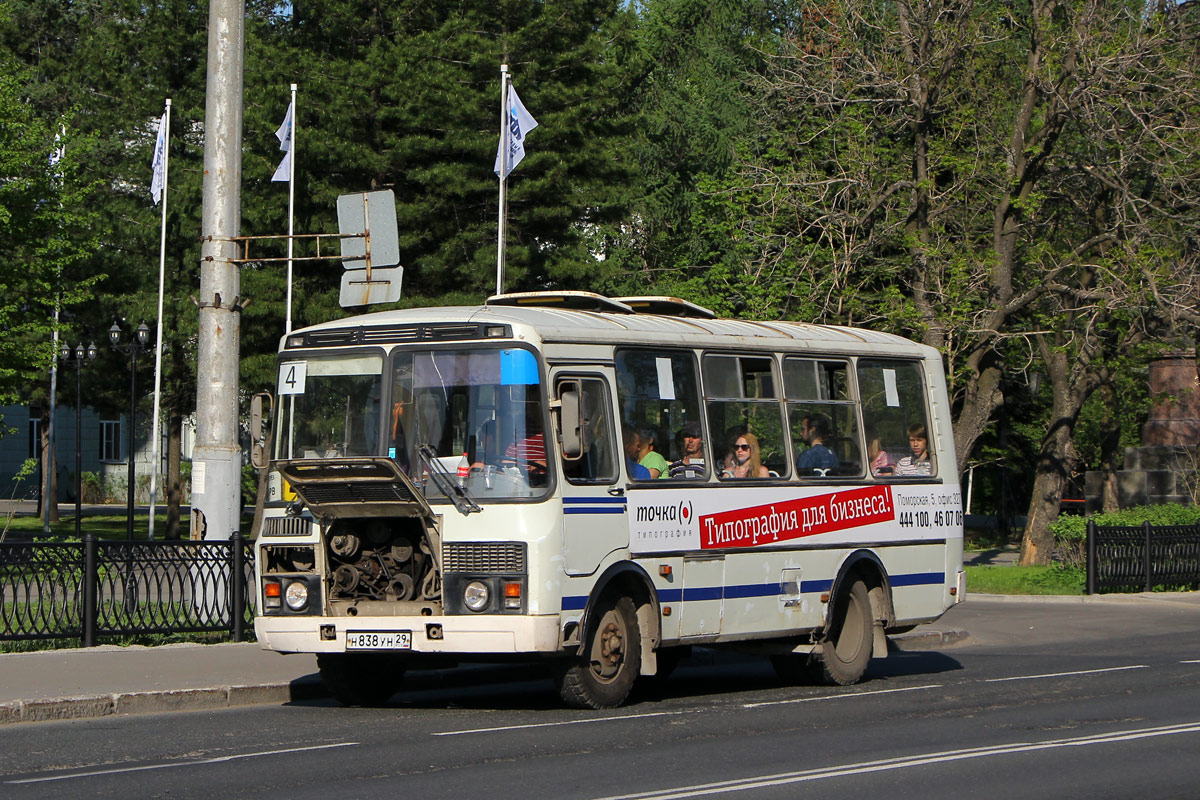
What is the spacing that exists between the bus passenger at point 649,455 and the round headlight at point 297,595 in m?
2.89

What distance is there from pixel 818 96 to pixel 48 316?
16.3 m

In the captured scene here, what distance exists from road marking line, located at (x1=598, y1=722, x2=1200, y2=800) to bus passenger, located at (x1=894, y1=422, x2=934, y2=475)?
483cm

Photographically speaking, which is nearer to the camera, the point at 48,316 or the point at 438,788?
the point at 438,788

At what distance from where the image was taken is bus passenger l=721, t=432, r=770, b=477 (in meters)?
14.0

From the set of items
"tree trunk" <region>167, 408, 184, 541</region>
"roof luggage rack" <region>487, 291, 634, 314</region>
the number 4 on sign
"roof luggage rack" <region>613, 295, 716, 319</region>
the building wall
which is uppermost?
the building wall

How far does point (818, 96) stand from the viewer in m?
30.0

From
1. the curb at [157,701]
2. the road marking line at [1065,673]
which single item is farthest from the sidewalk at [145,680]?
the road marking line at [1065,673]

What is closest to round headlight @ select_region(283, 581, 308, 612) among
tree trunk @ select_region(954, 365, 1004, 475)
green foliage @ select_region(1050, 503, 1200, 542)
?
green foliage @ select_region(1050, 503, 1200, 542)

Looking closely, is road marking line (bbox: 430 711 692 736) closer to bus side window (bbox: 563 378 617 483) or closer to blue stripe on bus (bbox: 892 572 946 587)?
bus side window (bbox: 563 378 617 483)

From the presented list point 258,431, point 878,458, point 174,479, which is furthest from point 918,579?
point 174,479

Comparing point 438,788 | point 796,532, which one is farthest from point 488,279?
point 438,788

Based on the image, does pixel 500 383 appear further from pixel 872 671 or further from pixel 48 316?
pixel 48 316

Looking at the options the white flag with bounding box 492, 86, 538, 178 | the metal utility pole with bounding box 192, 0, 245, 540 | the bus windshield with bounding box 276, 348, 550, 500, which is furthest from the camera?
the white flag with bounding box 492, 86, 538, 178

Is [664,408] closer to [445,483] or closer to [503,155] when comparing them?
[445,483]
